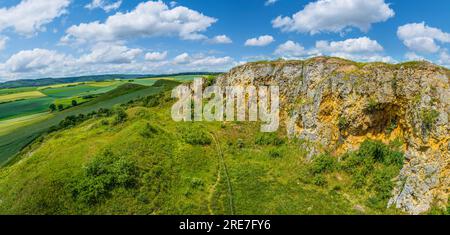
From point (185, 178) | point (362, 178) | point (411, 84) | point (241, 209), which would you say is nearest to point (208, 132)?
point (185, 178)

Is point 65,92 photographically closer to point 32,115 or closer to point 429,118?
point 32,115

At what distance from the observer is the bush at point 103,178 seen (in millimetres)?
28391

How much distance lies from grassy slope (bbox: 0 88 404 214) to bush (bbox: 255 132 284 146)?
531mm

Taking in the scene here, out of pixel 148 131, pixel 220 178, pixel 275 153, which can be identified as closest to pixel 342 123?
pixel 275 153

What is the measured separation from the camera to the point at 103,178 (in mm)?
30047

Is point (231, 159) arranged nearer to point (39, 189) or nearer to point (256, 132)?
point (256, 132)

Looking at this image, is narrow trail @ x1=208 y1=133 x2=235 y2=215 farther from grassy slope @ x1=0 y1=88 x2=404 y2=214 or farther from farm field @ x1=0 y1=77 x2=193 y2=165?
farm field @ x1=0 y1=77 x2=193 y2=165

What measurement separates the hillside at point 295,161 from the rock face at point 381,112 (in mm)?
114

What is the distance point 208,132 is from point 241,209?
1914cm

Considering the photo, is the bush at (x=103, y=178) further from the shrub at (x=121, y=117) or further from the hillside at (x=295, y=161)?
the shrub at (x=121, y=117)

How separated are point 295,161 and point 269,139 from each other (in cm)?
617

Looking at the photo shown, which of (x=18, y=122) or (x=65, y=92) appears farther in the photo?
(x=65, y=92)

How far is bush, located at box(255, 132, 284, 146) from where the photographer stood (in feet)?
133

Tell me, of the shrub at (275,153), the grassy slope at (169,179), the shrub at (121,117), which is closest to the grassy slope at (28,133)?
the shrub at (121,117)
